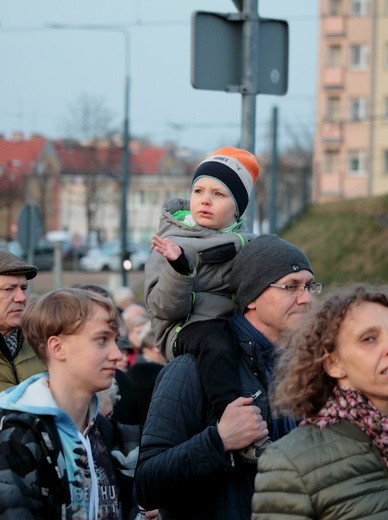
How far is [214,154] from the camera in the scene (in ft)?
17.5

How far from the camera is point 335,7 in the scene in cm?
8288

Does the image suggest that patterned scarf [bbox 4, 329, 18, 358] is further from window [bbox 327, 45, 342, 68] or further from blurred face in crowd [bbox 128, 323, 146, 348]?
window [bbox 327, 45, 342, 68]

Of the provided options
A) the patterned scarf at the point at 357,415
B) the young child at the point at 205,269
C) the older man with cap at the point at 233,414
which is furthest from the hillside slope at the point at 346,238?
the patterned scarf at the point at 357,415

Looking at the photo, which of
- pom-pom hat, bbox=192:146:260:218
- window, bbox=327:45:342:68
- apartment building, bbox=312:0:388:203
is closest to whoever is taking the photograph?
pom-pom hat, bbox=192:146:260:218

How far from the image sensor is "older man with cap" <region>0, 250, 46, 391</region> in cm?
586

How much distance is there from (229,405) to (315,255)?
44.1 m

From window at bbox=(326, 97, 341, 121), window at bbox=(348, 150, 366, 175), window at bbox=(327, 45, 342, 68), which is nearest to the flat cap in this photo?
window at bbox=(348, 150, 366, 175)

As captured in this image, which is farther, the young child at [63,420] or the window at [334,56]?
the window at [334,56]

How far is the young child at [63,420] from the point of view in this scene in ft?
13.3

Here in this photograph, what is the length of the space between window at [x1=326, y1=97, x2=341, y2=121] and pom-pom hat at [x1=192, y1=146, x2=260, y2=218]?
79.4 meters

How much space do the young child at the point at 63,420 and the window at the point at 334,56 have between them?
264 feet

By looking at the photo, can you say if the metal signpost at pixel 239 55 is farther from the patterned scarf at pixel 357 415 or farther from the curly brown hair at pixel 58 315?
the patterned scarf at pixel 357 415

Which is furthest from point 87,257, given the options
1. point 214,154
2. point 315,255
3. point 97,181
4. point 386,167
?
point 214,154

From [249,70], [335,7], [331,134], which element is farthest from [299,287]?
[335,7]
